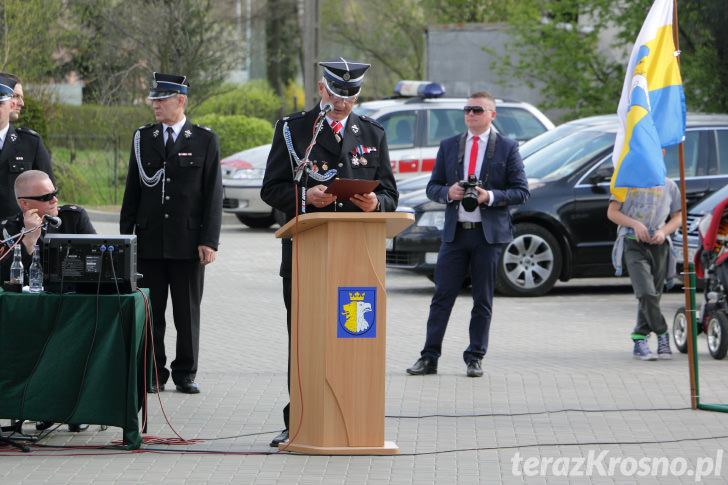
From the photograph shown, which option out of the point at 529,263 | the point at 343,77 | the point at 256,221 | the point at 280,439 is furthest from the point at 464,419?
the point at 256,221

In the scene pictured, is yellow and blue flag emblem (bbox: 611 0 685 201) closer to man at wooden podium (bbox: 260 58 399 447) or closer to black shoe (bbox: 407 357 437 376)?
man at wooden podium (bbox: 260 58 399 447)

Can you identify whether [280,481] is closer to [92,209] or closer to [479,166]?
[479,166]

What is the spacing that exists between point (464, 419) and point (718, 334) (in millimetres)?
3217

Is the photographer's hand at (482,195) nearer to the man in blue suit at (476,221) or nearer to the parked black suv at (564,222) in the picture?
the man in blue suit at (476,221)

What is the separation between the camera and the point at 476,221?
30.2 feet

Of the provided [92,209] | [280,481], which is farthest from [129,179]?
[92,209]

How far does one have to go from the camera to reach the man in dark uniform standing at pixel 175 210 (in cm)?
840

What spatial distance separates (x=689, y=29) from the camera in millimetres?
20391

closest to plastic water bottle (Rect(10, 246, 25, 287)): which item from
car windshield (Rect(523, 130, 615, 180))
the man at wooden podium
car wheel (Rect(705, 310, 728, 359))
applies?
the man at wooden podium

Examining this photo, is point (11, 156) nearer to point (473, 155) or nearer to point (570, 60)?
point (473, 155)

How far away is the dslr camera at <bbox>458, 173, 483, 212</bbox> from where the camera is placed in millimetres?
9031

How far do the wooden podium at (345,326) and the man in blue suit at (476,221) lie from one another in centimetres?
267

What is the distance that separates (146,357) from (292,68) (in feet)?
146

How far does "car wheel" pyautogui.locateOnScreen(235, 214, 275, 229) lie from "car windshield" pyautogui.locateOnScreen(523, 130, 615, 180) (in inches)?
322
